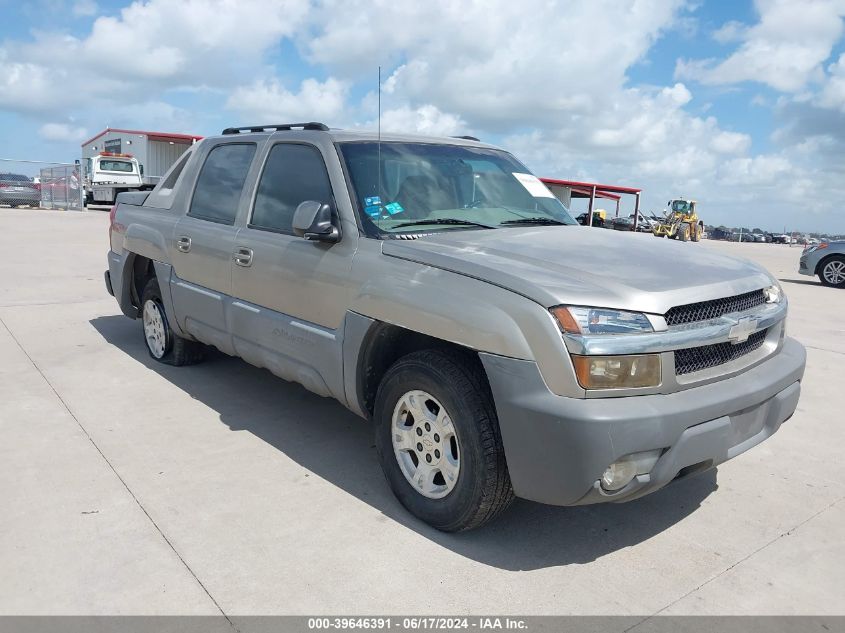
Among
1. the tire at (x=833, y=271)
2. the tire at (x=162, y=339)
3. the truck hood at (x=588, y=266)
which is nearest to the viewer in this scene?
the truck hood at (x=588, y=266)

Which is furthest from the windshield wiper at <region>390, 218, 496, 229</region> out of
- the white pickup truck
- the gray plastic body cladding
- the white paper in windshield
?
the white pickup truck

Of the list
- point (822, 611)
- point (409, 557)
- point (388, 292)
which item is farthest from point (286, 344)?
point (822, 611)

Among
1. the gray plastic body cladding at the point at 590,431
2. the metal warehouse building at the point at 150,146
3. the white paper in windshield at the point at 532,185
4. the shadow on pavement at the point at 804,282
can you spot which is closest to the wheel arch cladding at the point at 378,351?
the gray plastic body cladding at the point at 590,431

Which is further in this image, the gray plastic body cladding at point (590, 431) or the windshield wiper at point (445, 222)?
the windshield wiper at point (445, 222)

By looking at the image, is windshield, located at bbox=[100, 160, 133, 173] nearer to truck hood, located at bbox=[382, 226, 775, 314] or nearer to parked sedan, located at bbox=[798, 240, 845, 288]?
parked sedan, located at bbox=[798, 240, 845, 288]

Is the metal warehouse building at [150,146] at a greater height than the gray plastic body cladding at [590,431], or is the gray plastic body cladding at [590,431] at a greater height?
the metal warehouse building at [150,146]

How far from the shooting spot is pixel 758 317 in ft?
10.5

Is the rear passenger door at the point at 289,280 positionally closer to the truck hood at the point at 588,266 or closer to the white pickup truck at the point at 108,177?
the truck hood at the point at 588,266

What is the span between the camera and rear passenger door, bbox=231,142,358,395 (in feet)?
11.9

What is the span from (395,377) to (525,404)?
2.49 feet

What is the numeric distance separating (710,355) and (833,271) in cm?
1311

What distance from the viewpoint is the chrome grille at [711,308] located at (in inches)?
111

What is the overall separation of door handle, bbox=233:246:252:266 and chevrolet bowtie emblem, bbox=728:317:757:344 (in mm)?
2696

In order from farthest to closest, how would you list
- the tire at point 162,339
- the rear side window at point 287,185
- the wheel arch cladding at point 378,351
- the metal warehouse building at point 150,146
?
the metal warehouse building at point 150,146 < the tire at point 162,339 < the rear side window at point 287,185 < the wheel arch cladding at point 378,351
